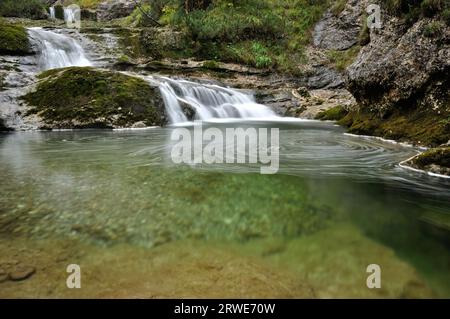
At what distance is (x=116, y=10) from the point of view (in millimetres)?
33438

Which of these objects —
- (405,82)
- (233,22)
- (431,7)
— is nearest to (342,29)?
(233,22)

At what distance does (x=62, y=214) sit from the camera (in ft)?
9.04

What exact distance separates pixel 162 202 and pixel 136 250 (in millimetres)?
958

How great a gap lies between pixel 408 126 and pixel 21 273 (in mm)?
7132

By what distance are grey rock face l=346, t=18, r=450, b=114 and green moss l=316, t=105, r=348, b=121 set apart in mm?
3929

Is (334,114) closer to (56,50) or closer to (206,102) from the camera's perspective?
(206,102)

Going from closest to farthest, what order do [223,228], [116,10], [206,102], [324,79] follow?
[223,228]
[206,102]
[324,79]
[116,10]

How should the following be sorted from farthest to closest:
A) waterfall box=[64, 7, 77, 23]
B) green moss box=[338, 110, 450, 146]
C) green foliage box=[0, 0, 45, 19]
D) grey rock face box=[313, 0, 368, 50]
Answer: waterfall box=[64, 7, 77, 23]
green foliage box=[0, 0, 45, 19]
grey rock face box=[313, 0, 368, 50]
green moss box=[338, 110, 450, 146]

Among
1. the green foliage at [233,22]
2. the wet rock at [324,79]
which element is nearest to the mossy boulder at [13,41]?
the green foliage at [233,22]

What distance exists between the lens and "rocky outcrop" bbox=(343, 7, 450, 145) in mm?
6289

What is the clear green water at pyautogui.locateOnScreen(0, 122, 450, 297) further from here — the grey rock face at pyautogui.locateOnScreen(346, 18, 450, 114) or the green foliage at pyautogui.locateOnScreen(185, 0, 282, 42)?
the green foliage at pyautogui.locateOnScreen(185, 0, 282, 42)

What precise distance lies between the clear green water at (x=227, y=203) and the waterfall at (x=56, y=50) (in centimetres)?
1102

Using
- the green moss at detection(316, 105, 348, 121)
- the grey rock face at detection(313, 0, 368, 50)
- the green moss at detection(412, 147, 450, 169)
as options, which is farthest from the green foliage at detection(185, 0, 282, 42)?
the green moss at detection(412, 147, 450, 169)

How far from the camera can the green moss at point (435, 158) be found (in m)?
4.14
